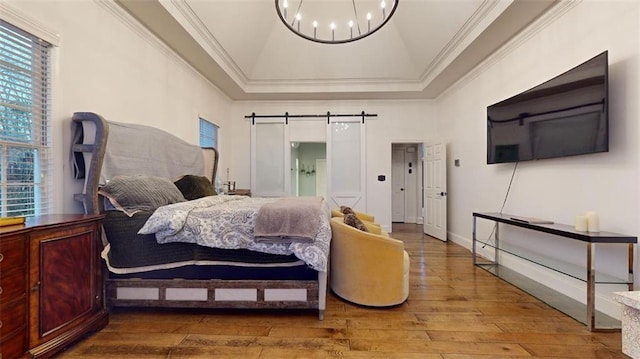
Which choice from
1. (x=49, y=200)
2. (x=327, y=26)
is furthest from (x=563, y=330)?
(x=327, y=26)

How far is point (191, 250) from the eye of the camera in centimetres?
237

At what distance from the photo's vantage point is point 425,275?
→ 349 centimetres

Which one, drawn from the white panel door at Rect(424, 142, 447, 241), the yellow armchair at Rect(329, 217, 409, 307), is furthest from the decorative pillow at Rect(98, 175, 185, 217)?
the white panel door at Rect(424, 142, 447, 241)

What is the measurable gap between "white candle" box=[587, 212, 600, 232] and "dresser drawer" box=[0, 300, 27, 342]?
12.9ft

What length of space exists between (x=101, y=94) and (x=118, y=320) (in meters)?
2.07

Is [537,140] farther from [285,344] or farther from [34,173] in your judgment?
[34,173]

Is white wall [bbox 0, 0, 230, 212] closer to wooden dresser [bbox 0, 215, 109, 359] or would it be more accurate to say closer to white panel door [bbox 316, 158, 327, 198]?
wooden dresser [bbox 0, 215, 109, 359]

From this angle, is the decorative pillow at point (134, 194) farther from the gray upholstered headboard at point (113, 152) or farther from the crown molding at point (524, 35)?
the crown molding at point (524, 35)

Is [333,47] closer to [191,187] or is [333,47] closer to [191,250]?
[191,187]

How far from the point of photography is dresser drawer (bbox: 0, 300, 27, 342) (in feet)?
4.85

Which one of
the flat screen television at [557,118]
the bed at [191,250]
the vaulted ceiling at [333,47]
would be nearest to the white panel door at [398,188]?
the vaulted ceiling at [333,47]

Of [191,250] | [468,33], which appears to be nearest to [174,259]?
[191,250]

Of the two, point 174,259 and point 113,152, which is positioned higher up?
point 113,152

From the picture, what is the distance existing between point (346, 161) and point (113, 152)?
4.56 meters
